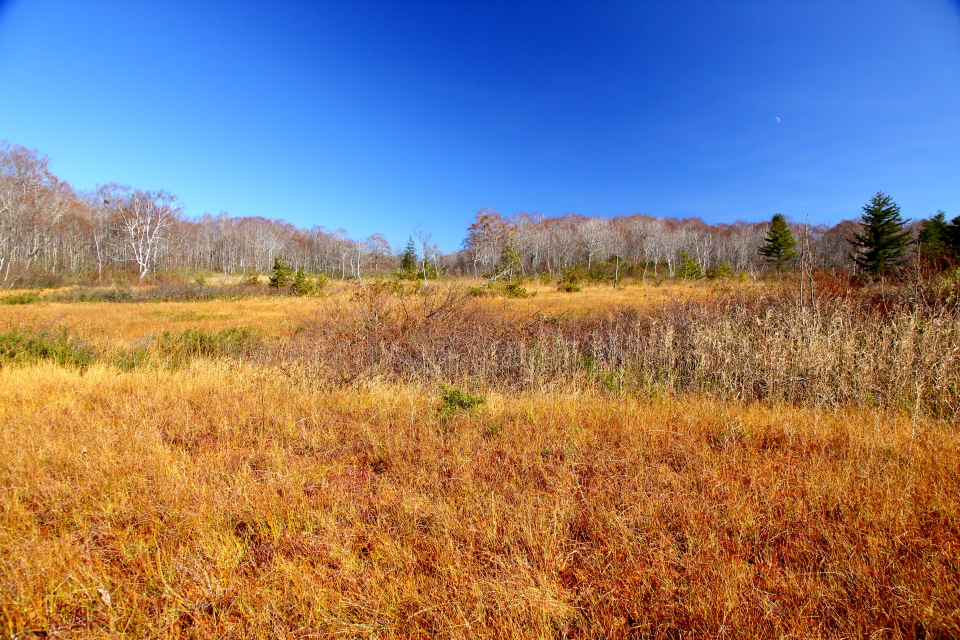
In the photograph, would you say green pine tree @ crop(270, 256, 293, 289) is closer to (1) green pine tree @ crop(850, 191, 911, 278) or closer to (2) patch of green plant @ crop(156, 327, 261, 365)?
(2) patch of green plant @ crop(156, 327, 261, 365)

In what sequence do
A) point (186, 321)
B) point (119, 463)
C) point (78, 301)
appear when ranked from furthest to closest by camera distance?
point (78, 301)
point (186, 321)
point (119, 463)

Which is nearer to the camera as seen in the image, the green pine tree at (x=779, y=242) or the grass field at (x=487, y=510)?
the grass field at (x=487, y=510)

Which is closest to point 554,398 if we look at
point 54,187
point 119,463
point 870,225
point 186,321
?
point 119,463

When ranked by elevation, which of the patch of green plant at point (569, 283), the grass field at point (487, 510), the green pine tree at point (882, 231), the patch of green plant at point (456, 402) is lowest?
the grass field at point (487, 510)

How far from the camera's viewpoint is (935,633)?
4.99 feet

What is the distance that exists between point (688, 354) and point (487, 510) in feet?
17.3

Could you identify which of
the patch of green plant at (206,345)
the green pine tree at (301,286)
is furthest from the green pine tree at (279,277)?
the patch of green plant at (206,345)

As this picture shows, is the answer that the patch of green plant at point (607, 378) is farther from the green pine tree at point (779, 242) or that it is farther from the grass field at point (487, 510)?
the green pine tree at point (779, 242)

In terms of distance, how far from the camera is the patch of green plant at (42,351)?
6363mm

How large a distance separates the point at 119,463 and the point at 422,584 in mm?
2703

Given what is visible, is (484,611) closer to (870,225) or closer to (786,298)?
(786,298)

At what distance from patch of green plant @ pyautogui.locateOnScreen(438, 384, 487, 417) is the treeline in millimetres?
14926

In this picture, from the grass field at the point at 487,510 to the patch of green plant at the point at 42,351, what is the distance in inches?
89.6

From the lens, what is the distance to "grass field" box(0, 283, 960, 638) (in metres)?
1.63
